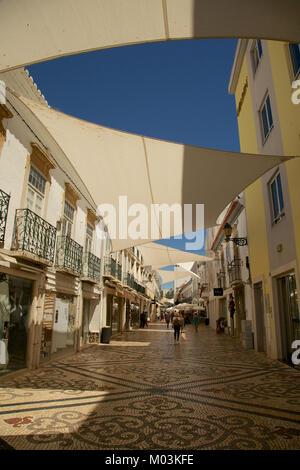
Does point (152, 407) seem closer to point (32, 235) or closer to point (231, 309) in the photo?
point (32, 235)

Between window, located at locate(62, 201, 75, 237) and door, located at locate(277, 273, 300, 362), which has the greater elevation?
window, located at locate(62, 201, 75, 237)

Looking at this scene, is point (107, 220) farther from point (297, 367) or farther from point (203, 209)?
point (297, 367)

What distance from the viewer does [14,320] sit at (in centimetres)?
621

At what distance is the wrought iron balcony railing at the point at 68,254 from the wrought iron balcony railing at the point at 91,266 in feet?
4.02

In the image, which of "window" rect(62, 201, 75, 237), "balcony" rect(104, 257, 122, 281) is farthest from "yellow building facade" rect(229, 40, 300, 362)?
"balcony" rect(104, 257, 122, 281)

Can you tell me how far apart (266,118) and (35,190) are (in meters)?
7.12

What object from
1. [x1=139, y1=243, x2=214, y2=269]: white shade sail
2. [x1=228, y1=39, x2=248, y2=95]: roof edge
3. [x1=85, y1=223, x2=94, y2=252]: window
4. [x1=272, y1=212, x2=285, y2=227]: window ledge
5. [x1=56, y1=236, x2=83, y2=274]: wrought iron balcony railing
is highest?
[x1=228, y1=39, x2=248, y2=95]: roof edge

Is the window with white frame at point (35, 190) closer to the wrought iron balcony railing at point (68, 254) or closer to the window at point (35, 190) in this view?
the window at point (35, 190)

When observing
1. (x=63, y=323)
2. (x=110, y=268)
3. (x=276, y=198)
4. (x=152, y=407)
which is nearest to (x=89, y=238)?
(x=110, y=268)

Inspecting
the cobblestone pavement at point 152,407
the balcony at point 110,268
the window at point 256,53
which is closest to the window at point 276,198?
the cobblestone pavement at point 152,407

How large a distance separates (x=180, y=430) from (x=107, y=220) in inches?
250

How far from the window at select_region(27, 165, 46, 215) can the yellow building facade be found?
618 cm

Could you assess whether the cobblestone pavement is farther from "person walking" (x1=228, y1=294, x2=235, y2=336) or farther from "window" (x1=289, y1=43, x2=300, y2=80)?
"person walking" (x1=228, y1=294, x2=235, y2=336)

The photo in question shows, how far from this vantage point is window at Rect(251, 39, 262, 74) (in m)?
8.98
